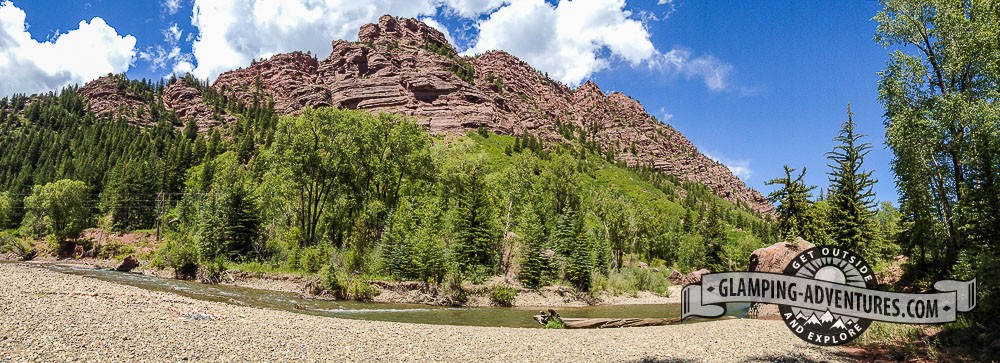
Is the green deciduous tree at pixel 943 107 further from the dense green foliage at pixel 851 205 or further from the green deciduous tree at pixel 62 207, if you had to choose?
the green deciduous tree at pixel 62 207

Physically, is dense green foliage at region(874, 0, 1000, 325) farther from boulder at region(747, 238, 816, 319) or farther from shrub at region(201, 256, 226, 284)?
shrub at region(201, 256, 226, 284)

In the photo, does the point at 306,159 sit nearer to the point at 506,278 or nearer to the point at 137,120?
the point at 506,278

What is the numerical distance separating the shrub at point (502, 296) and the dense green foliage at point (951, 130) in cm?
2248

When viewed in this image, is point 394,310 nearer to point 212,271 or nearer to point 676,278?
point 212,271

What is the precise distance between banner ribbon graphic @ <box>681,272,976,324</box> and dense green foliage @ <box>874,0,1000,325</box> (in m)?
1.77

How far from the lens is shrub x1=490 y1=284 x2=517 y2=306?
32812 mm

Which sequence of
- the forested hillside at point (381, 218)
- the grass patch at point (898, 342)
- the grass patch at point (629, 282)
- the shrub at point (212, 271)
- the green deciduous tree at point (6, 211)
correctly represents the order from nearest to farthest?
the grass patch at point (898, 342) < the shrub at point (212, 271) < the forested hillside at point (381, 218) < the grass patch at point (629, 282) < the green deciduous tree at point (6, 211)

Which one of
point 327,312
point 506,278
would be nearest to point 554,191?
point 506,278

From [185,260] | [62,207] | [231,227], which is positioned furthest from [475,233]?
[62,207]

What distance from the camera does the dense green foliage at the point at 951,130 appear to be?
13.5m

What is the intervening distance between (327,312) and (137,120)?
210954 mm

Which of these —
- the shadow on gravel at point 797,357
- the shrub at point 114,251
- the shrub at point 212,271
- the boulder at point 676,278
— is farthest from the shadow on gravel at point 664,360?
the shrub at point 114,251

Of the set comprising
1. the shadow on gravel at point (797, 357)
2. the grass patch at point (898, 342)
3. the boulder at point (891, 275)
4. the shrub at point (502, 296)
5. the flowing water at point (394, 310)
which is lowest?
the flowing water at point (394, 310)

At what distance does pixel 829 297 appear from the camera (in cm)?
1119
